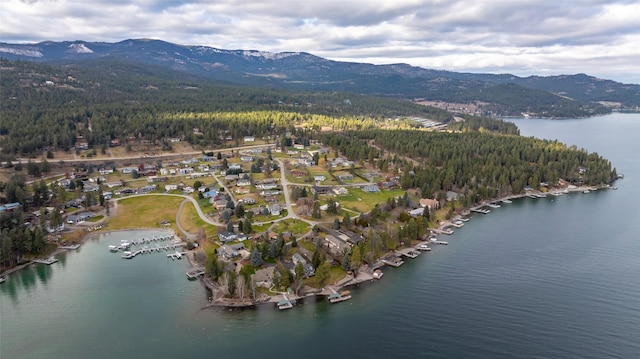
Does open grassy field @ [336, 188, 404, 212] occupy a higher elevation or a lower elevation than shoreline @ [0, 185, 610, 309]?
higher

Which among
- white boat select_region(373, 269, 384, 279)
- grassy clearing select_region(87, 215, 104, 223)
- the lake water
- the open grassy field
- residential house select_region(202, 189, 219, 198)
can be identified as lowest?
the lake water

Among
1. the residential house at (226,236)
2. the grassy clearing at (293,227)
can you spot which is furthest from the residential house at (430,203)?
the residential house at (226,236)

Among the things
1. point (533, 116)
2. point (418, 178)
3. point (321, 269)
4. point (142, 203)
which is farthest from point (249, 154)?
point (533, 116)

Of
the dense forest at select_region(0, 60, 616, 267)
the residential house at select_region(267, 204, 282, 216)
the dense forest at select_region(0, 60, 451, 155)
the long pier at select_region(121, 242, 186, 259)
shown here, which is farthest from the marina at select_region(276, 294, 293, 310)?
the dense forest at select_region(0, 60, 451, 155)

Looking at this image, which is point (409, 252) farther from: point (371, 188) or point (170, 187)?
point (170, 187)

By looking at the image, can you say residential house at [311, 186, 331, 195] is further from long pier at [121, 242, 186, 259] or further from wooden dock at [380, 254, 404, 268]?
long pier at [121, 242, 186, 259]

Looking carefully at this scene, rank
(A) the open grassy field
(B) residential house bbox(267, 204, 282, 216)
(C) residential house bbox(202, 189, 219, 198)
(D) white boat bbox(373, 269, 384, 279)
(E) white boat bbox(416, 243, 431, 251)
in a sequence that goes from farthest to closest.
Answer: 1. (C) residential house bbox(202, 189, 219, 198)
2. (A) the open grassy field
3. (B) residential house bbox(267, 204, 282, 216)
4. (E) white boat bbox(416, 243, 431, 251)
5. (D) white boat bbox(373, 269, 384, 279)
